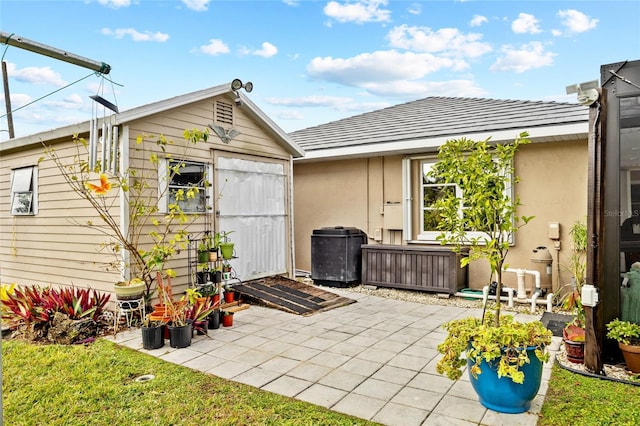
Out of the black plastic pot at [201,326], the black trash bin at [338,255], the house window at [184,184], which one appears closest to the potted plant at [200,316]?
the black plastic pot at [201,326]

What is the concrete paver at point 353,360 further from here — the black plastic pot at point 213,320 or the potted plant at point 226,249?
the potted plant at point 226,249

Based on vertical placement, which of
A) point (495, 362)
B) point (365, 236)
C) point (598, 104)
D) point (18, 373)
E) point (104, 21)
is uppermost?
point (104, 21)

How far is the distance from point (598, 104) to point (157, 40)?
270 inches

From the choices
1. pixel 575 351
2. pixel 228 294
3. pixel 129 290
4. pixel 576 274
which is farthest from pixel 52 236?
pixel 576 274

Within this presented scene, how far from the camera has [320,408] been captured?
9.56ft

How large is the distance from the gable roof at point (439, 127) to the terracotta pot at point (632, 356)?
291cm

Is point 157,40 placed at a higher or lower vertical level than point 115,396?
higher

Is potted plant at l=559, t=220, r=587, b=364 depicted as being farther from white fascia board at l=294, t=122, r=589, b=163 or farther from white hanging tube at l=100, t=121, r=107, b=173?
white hanging tube at l=100, t=121, r=107, b=173

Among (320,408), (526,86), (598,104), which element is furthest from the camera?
(526,86)

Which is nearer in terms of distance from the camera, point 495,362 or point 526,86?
point 495,362

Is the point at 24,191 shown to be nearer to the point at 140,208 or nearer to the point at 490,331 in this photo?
the point at 140,208

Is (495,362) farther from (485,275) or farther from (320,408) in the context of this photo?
(485,275)

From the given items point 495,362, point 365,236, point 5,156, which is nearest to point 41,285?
point 5,156

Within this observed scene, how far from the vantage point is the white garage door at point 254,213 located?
6.49 metres
